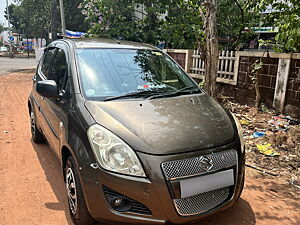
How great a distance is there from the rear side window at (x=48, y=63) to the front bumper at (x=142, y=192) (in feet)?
6.84

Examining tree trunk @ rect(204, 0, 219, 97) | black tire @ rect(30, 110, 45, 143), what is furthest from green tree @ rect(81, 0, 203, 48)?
black tire @ rect(30, 110, 45, 143)

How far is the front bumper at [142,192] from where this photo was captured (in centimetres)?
203

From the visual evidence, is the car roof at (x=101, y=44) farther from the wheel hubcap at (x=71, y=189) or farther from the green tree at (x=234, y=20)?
the green tree at (x=234, y=20)

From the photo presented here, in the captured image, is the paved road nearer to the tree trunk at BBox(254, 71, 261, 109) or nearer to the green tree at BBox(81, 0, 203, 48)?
the green tree at BBox(81, 0, 203, 48)

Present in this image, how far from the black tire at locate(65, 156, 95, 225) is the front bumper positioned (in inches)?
6.7

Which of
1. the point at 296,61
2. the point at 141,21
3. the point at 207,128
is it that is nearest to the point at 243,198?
the point at 207,128

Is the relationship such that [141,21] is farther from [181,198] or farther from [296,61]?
[181,198]

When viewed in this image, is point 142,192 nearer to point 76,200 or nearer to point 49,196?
point 76,200

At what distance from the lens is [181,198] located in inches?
81.7

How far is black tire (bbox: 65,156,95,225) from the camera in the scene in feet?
7.59

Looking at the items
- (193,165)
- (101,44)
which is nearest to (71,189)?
(193,165)

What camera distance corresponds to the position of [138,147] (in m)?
2.10

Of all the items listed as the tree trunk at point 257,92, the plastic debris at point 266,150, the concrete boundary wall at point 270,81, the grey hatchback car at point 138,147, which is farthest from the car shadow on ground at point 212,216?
the tree trunk at point 257,92

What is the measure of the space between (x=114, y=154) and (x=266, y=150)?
315cm
